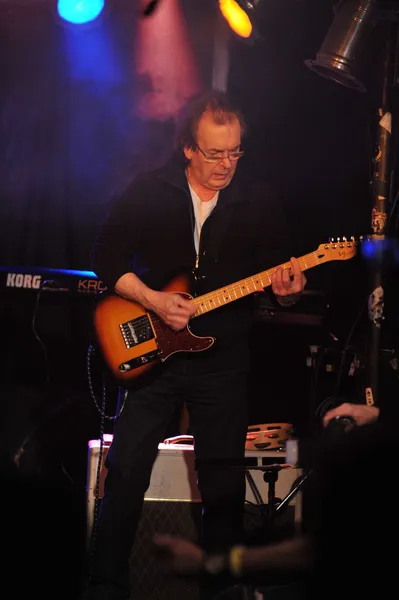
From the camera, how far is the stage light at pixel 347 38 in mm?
3586

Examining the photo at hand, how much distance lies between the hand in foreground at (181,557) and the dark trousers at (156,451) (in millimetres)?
1393

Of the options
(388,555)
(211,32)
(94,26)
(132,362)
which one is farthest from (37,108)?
(388,555)

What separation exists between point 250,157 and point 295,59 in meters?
0.71

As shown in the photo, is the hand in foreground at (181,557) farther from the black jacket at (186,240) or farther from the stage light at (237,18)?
the stage light at (237,18)

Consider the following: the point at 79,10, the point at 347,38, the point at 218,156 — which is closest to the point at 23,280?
the point at 79,10

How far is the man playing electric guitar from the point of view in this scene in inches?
127

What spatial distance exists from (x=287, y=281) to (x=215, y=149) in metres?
0.66

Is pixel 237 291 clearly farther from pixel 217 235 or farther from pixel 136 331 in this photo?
pixel 136 331

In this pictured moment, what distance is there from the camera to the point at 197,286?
11.1 ft

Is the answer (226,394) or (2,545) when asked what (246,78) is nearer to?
(226,394)

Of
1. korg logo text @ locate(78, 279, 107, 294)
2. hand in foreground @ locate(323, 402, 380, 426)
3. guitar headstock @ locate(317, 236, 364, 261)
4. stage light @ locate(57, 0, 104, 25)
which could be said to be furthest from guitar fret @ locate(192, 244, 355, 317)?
stage light @ locate(57, 0, 104, 25)

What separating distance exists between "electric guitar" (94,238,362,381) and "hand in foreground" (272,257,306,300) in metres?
0.05

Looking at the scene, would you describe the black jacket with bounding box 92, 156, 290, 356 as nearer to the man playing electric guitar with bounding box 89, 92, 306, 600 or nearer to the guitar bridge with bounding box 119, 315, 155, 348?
the man playing electric guitar with bounding box 89, 92, 306, 600

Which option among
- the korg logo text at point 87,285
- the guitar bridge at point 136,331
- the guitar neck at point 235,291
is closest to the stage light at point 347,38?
the guitar neck at point 235,291
